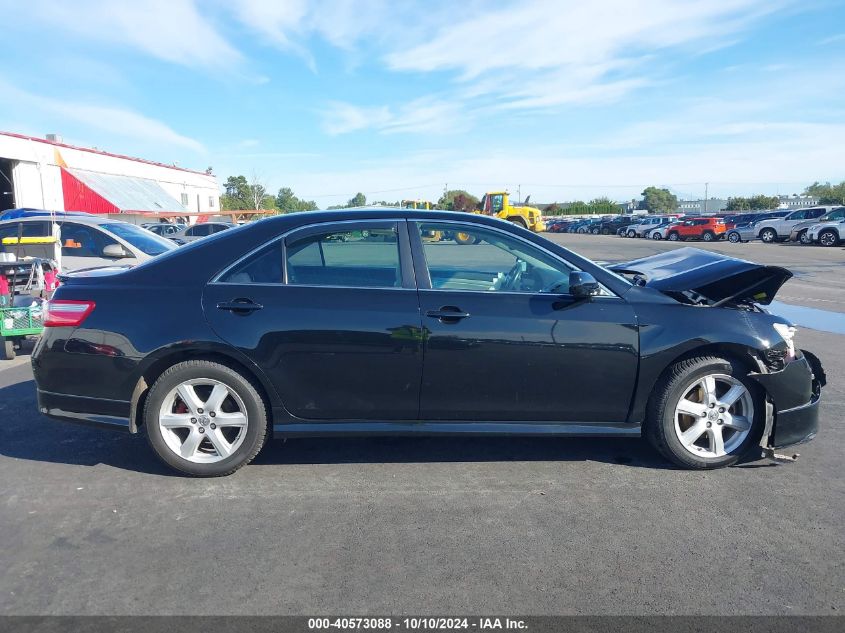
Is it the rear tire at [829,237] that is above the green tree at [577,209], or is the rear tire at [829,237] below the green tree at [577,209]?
below

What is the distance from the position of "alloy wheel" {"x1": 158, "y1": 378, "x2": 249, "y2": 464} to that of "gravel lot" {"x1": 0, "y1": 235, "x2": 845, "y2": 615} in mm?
208

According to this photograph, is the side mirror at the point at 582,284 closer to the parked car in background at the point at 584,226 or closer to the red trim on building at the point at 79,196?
the red trim on building at the point at 79,196

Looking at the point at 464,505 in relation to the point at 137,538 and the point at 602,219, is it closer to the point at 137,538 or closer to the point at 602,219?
the point at 137,538

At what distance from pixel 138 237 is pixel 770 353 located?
30.9 feet

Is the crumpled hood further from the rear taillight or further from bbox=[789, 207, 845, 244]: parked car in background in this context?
bbox=[789, 207, 845, 244]: parked car in background

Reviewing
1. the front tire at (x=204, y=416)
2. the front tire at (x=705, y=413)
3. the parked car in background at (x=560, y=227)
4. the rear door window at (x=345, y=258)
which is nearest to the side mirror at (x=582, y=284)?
the front tire at (x=705, y=413)

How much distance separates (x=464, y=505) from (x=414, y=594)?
0.89 meters

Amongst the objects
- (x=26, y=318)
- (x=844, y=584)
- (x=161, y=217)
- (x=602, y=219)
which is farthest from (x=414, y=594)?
(x=602, y=219)

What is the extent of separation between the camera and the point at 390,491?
3.82 m

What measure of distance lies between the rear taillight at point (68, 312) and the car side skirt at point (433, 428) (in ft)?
4.48

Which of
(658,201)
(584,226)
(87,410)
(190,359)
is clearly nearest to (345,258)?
(190,359)

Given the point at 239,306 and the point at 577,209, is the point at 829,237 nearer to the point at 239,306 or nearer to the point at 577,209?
the point at 239,306

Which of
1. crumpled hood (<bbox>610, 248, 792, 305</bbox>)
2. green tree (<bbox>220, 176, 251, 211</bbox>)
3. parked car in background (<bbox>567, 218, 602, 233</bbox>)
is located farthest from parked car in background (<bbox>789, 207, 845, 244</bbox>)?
green tree (<bbox>220, 176, 251, 211</bbox>)

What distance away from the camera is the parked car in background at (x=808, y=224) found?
3002cm
